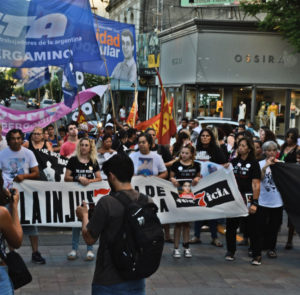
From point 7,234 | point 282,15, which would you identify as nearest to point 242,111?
point 282,15

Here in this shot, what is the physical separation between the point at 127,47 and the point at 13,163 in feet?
25.8

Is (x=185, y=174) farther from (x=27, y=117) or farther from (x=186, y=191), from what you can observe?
(x=27, y=117)

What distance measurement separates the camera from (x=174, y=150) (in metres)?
10.6

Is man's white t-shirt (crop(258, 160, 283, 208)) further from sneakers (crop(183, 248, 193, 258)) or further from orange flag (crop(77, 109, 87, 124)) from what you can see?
Answer: orange flag (crop(77, 109, 87, 124))

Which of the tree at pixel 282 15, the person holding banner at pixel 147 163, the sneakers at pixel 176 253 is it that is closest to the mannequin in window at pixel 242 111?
the tree at pixel 282 15

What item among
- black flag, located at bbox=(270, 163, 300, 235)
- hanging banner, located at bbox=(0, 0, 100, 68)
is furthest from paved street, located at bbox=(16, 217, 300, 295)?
hanging banner, located at bbox=(0, 0, 100, 68)

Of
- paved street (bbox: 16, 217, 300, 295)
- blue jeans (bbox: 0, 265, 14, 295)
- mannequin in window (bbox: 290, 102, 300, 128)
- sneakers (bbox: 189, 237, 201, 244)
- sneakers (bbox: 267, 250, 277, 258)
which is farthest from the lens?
mannequin in window (bbox: 290, 102, 300, 128)

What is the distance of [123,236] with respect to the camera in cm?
368

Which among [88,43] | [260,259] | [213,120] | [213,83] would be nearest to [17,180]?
[260,259]

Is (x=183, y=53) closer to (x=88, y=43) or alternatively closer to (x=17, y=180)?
(x=88, y=43)

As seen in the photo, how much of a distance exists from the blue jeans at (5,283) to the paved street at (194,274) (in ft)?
8.37

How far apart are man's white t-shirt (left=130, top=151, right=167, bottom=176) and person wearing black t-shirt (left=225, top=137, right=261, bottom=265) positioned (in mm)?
1185

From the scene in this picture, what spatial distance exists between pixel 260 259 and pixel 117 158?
4349 millimetres

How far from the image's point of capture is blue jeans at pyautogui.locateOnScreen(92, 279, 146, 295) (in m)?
3.74
